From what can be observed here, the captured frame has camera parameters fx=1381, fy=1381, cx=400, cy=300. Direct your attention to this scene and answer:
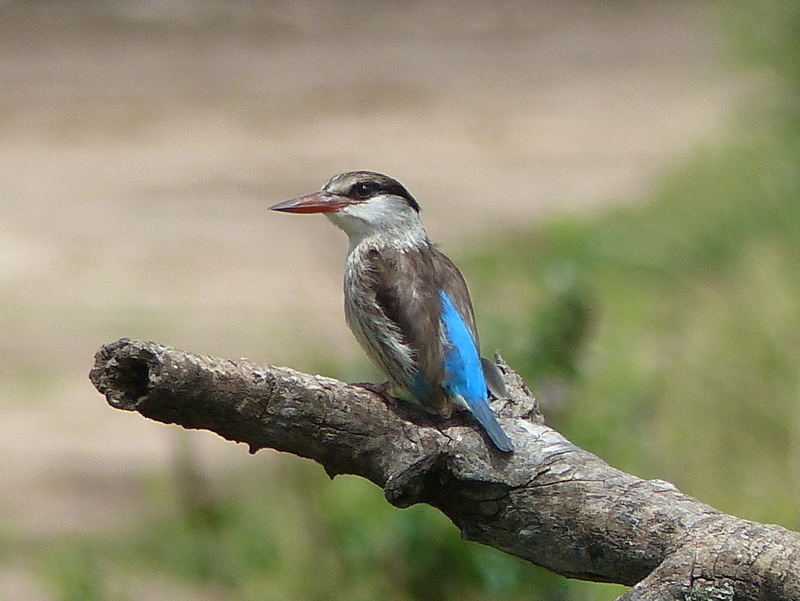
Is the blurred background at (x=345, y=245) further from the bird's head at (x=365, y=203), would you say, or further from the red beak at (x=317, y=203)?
the red beak at (x=317, y=203)

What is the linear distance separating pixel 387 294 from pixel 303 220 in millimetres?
8115

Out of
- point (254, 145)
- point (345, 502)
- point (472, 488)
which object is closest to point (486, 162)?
point (254, 145)

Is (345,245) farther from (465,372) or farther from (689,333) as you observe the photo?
(465,372)

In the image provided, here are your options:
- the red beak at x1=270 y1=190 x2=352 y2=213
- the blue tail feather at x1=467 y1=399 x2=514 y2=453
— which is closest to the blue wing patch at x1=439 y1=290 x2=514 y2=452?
the blue tail feather at x1=467 y1=399 x2=514 y2=453

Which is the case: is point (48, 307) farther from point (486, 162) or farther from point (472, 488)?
point (472, 488)

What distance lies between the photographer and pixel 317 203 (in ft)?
10.9

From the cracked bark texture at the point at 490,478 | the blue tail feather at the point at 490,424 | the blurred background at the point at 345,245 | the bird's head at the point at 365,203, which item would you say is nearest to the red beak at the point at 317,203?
the bird's head at the point at 365,203

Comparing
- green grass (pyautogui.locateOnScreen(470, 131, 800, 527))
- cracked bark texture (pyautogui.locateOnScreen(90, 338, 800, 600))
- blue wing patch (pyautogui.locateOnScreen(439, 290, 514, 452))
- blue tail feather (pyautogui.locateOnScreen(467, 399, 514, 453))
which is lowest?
cracked bark texture (pyautogui.locateOnScreen(90, 338, 800, 600))

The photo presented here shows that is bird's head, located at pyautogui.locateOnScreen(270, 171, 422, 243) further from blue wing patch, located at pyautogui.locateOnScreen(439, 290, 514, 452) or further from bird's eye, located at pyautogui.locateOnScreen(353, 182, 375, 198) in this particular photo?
blue wing patch, located at pyautogui.locateOnScreen(439, 290, 514, 452)

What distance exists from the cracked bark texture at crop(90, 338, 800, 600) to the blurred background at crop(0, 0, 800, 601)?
→ 78.4 inches

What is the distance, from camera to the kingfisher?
9.53 feet

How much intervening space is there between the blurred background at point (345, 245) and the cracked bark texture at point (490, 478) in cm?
199

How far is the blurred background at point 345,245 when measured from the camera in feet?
16.3

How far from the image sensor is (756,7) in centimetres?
832
